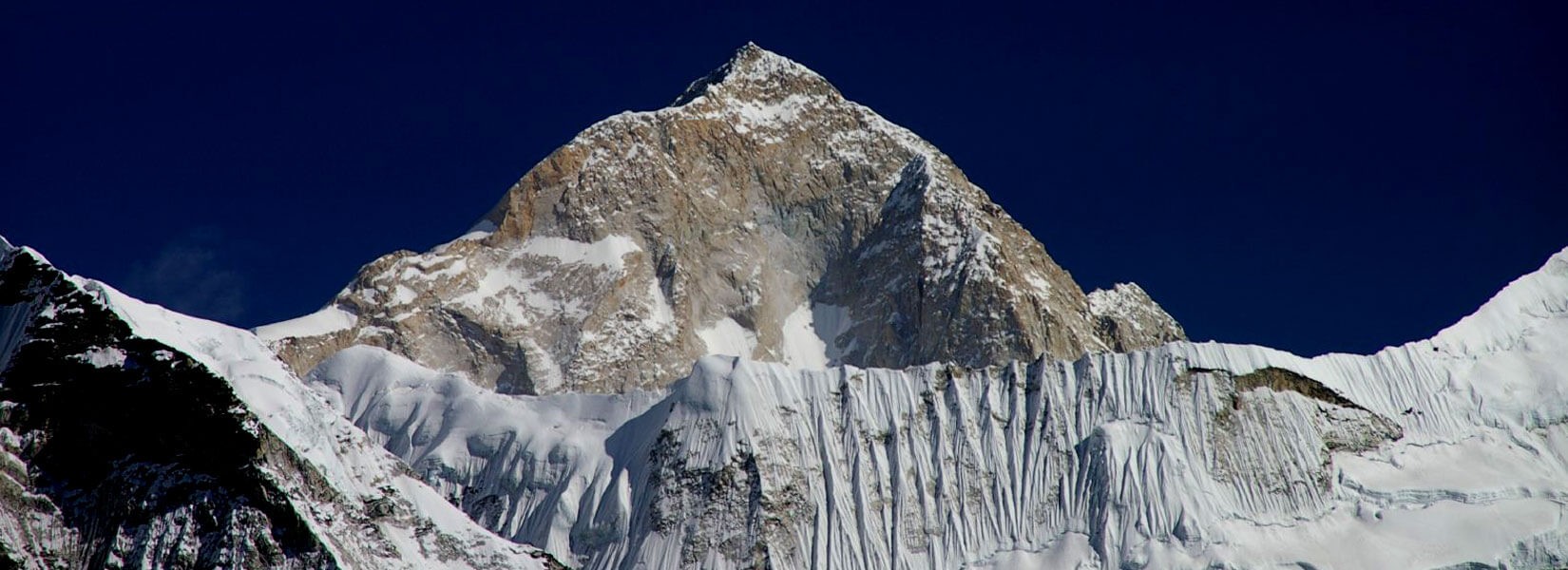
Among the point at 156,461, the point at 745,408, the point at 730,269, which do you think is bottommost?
the point at 156,461

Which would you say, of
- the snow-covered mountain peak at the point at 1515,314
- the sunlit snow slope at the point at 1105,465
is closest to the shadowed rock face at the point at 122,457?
the sunlit snow slope at the point at 1105,465

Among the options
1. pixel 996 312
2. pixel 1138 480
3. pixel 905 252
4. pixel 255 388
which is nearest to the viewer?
pixel 255 388

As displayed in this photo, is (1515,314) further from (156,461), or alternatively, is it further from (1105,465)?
(156,461)

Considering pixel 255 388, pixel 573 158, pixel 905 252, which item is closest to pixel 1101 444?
pixel 255 388

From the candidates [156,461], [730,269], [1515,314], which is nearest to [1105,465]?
[1515,314]

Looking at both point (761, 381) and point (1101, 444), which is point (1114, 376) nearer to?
point (1101, 444)

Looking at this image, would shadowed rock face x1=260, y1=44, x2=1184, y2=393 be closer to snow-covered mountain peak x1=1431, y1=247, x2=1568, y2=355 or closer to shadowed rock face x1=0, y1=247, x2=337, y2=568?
snow-covered mountain peak x1=1431, y1=247, x2=1568, y2=355

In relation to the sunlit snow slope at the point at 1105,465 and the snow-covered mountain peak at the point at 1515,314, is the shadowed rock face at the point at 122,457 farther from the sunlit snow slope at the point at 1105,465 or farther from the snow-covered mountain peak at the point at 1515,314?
the snow-covered mountain peak at the point at 1515,314
